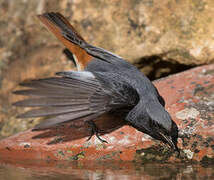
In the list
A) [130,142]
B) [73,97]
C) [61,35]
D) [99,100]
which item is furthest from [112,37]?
[130,142]

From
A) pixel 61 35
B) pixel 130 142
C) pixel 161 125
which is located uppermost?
A: pixel 61 35

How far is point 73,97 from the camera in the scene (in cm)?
372

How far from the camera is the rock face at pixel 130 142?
363 centimetres

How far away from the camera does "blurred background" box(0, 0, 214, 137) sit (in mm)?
5297

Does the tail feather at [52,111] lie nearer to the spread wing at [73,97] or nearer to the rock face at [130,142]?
the spread wing at [73,97]

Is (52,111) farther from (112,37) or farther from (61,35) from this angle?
(112,37)

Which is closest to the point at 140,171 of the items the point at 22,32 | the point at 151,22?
the point at 151,22

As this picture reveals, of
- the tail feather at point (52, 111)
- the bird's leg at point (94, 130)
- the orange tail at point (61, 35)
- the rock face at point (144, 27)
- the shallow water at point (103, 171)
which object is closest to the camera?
the shallow water at point (103, 171)

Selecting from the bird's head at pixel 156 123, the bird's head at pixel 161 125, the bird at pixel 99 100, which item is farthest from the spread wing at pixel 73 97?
the bird's head at pixel 161 125

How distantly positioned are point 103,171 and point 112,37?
2885 millimetres

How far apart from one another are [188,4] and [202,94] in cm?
160

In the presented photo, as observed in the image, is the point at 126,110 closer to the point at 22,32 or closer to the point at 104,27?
the point at 104,27

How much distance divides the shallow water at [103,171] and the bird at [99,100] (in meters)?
0.37

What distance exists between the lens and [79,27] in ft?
19.5
